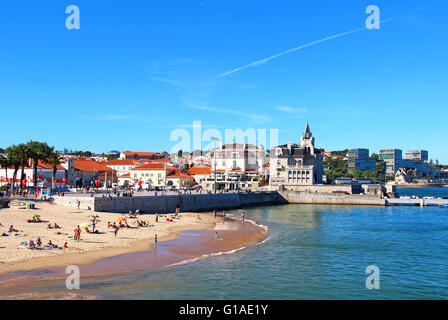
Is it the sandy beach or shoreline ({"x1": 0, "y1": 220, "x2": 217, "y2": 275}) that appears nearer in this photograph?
shoreline ({"x1": 0, "y1": 220, "x2": 217, "y2": 275})

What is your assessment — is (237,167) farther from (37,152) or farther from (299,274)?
(299,274)

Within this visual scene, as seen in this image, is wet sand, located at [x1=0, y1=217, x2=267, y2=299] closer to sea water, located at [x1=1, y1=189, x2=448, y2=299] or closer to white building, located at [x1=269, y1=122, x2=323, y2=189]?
sea water, located at [x1=1, y1=189, x2=448, y2=299]

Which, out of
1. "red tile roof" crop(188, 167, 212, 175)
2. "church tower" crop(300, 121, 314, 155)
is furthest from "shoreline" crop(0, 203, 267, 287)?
"church tower" crop(300, 121, 314, 155)

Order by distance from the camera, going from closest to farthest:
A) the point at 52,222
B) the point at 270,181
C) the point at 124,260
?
1. the point at 124,260
2. the point at 52,222
3. the point at 270,181

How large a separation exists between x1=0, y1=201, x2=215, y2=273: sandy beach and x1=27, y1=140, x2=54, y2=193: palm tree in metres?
14.2

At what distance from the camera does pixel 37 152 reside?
2360 inches

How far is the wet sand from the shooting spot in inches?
873

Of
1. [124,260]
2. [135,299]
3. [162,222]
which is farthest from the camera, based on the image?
[162,222]

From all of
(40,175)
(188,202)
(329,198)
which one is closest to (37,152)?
(40,175)

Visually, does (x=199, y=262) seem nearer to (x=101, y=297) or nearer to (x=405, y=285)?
(x=101, y=297)

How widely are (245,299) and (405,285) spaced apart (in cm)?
1069

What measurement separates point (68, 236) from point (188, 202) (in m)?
32.1

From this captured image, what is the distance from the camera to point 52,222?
3922 cm
